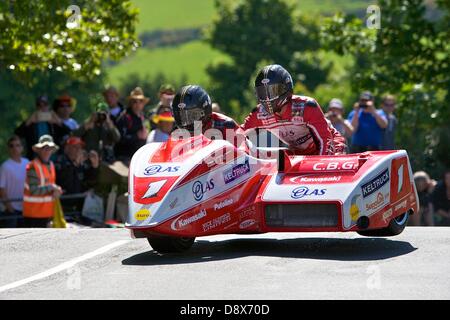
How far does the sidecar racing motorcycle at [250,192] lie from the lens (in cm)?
1255

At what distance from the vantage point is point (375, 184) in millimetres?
12953

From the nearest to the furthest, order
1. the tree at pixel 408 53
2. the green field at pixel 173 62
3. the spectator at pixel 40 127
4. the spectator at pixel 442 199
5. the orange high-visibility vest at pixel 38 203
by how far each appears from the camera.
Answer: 1. the orange high-visibility vest at pixel 38 203
2. the spectator at pixel 442 199
3. the spectator at pixel 40 127
4. the tree at pixel 408 53
5. the green field at pixel 173 62

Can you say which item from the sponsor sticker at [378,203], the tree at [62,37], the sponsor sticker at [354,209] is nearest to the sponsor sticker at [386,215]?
the sponsor sticker at [378,203]

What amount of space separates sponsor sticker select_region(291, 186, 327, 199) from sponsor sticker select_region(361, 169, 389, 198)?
0.40 meters

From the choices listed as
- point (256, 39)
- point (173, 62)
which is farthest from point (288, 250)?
point (173, 62)

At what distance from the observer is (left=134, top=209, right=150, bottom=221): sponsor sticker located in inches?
491

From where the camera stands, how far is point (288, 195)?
12766 mm

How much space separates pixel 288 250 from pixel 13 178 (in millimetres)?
7460

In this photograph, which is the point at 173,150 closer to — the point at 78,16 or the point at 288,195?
the point at 288,195

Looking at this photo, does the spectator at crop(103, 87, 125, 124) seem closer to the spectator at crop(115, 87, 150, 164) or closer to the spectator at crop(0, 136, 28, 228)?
the spectator at crop(115, 87, 150, 164)

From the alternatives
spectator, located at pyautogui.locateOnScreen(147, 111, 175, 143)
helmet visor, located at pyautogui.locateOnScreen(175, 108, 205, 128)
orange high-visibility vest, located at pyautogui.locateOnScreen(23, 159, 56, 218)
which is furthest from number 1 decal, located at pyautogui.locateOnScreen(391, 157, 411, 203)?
spectator, located at pyautogui.locateOnScreen(147, 111, 175, 143)

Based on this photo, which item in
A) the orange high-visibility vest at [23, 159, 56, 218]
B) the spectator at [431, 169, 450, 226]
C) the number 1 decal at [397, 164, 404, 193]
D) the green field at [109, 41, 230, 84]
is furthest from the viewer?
the green field at [109, 41, 230, 84]

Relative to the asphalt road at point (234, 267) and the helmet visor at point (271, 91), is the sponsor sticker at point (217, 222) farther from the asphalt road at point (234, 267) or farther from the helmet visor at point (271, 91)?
the helmet visor at point (271, 91)

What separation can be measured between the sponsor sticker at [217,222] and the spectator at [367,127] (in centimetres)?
863
